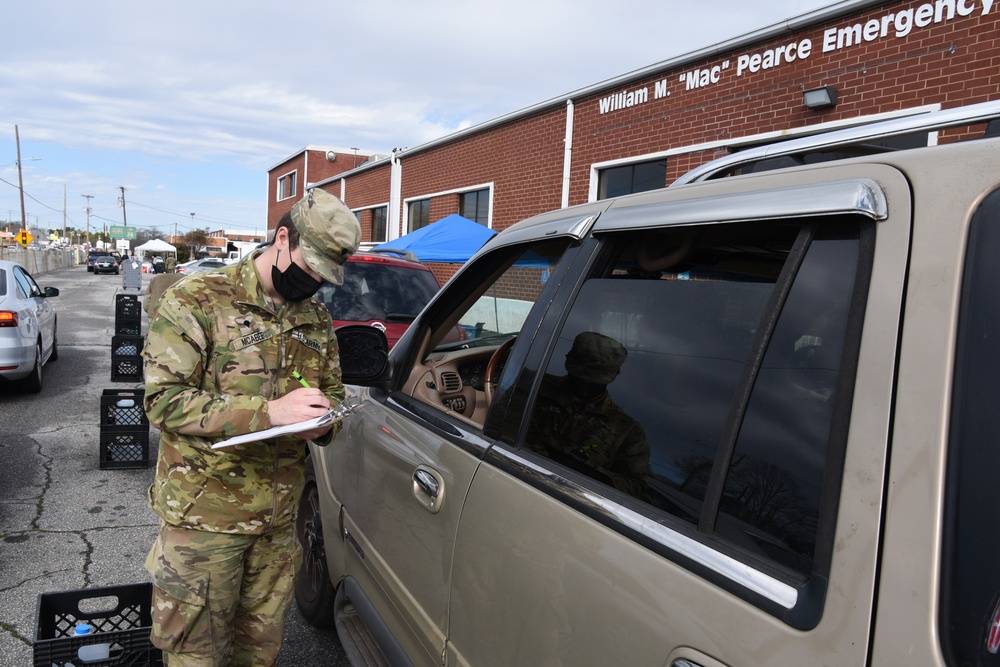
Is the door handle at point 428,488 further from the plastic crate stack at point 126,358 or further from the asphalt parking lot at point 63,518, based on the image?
the plastic crate stack at point 126,358

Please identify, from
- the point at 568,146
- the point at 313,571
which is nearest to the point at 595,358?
the point at 313,571

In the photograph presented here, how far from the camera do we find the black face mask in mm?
2199

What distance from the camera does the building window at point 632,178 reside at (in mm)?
10664

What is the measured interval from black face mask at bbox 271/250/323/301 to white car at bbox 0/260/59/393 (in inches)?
268

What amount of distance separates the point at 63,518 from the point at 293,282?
141 inches

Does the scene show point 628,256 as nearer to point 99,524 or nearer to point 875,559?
point 875,559

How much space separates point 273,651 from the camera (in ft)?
8.03

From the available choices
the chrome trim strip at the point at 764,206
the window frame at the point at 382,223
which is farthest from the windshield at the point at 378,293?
the window frame at the point at 382,223

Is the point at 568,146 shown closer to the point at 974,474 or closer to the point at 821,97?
the point at 821,97

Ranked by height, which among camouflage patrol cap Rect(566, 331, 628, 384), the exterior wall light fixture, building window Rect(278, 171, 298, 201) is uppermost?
building window Rect(278, 171, 298, 201)

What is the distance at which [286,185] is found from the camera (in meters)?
37.7

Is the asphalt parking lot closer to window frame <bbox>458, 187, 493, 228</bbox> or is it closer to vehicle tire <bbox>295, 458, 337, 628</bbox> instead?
vehicle tire <bbox>295, 458, 337, 628</bbox>

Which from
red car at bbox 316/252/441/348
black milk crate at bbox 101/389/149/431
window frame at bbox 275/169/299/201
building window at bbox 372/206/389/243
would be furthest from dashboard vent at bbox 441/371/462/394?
window frame at bbox 275/169/299/201

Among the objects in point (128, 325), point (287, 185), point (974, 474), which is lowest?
point (128, 325)
